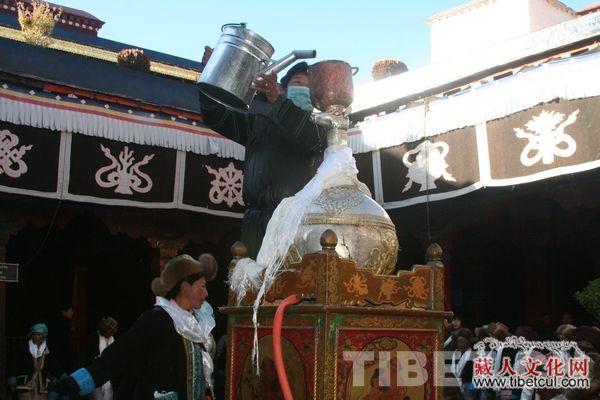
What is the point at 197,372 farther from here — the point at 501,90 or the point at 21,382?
the point at 21,382

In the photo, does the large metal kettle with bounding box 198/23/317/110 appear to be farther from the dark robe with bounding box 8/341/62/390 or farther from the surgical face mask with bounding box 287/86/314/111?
the dark robe with bounding box 8/341/62/390

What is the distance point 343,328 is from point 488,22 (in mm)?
13181

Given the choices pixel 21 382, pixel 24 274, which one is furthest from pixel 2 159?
pixel 24 274

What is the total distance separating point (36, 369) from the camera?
877cm

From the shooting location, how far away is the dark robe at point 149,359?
3283 millimetres

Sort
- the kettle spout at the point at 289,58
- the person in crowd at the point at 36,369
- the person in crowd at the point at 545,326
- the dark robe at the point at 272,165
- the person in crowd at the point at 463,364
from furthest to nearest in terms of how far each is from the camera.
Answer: the person in crowd at the point at 545,326 → the person in crowd at the point at 36,369 → the person in crowd at the point at 463,364 → the kettle spout at the point at 289,58 → the dark robe at the point at 272,165

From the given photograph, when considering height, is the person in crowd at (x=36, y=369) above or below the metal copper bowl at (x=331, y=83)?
below

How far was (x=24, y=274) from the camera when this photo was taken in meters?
11.9

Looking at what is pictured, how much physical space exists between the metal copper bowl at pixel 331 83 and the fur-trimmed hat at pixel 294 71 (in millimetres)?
465

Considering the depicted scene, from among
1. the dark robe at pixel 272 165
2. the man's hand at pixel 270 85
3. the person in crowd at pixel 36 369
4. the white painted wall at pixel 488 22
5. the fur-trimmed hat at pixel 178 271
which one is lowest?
the person in crowd at pixel 36 369

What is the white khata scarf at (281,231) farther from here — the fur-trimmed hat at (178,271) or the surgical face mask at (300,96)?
the fur-trimmed hat at (178,271)

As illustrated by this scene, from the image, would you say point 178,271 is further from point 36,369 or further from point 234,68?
point 36,369

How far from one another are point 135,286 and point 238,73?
953cm

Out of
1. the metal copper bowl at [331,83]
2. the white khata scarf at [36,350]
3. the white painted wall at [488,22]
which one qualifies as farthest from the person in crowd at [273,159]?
the white painted wall at [488,22]
